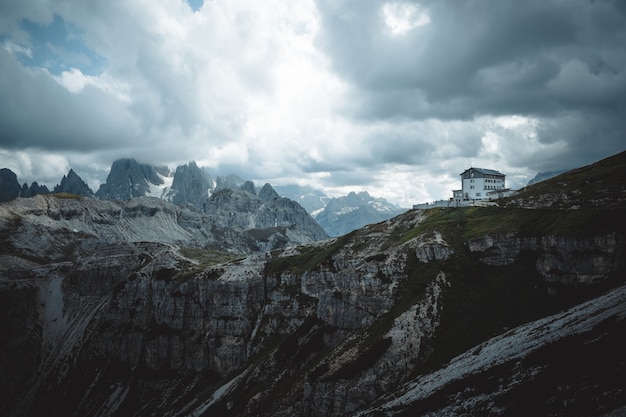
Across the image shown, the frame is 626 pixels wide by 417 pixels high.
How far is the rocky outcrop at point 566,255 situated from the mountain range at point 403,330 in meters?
0.33

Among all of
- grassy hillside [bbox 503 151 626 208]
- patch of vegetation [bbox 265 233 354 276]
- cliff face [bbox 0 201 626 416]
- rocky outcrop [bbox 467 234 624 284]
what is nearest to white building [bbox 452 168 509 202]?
grassy hillside [bbox 503 151 626 208]

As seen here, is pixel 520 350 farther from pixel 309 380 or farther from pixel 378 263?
pixel 378 263

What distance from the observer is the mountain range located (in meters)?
52.0

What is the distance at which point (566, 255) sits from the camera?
94.8 meters

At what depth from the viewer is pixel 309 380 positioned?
10119 cm

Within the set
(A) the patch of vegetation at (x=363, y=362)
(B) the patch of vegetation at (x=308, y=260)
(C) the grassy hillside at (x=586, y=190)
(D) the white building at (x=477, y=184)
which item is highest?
(D) the white building at (x=477, y=184)

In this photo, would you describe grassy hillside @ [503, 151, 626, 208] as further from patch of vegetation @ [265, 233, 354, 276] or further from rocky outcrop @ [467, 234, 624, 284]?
patch of vegetation @ [265, 233, 354, 276]

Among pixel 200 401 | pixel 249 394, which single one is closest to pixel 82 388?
pixel 200 401

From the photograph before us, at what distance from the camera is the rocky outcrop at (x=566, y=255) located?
87.7 metres

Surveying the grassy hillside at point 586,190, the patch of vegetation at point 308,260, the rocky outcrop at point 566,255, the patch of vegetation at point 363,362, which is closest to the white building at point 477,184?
the grassy hillside at point 586,190

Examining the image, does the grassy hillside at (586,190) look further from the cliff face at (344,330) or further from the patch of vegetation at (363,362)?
the patch of vegetation at (363,362)

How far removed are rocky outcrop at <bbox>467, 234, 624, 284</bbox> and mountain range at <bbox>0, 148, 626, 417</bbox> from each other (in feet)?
1.07

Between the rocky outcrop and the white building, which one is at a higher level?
the white building

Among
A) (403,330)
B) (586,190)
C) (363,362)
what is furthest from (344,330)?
(586,190)
